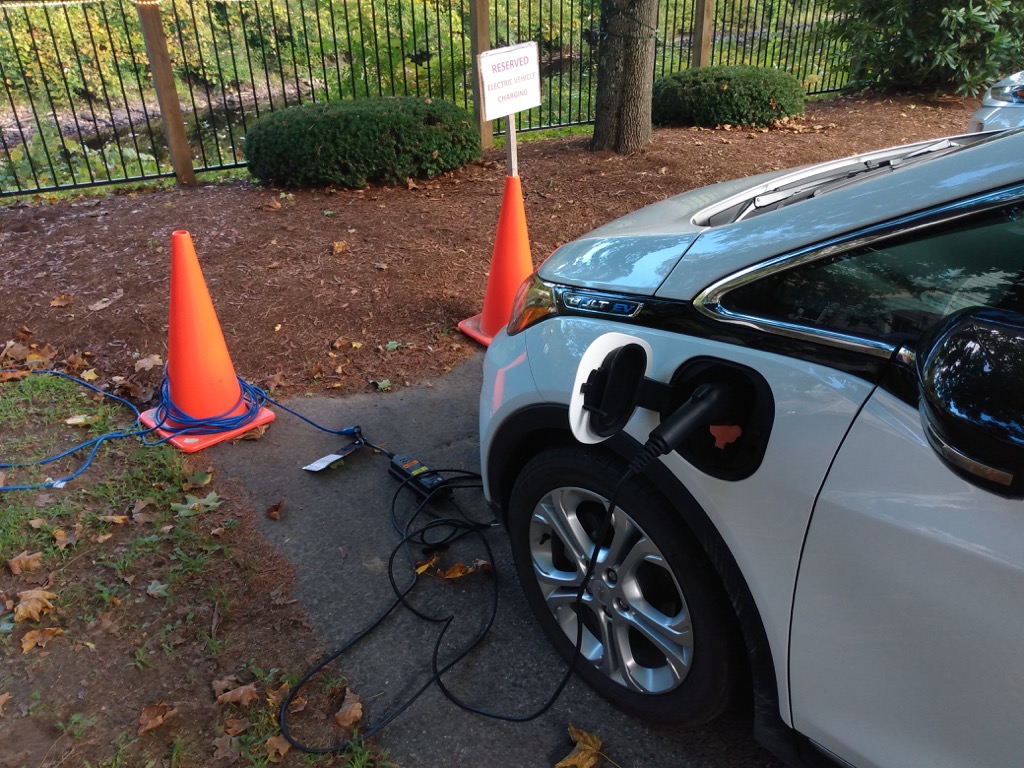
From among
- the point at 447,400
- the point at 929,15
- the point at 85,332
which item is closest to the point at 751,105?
the point at 929,15

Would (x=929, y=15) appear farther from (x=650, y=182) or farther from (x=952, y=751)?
(x=952, y=751)

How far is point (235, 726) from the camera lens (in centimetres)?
246

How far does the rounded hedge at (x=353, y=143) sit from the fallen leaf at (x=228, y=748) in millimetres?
5570

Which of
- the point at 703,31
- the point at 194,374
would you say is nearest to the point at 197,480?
the point at 194,374

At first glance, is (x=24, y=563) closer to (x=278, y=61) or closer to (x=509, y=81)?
(x=509, y=81)

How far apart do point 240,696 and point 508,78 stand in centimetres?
356

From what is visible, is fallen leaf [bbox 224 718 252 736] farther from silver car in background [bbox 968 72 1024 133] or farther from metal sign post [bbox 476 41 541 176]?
silver car in background [bbox 968 72 1024 133]

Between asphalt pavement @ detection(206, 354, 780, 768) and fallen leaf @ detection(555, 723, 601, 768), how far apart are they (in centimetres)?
3

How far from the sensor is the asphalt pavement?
2.39m

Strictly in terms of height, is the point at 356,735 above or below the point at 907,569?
below

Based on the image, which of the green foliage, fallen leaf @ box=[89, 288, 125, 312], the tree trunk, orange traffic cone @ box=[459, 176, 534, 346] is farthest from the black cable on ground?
the green foliage

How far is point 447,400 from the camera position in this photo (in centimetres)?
436

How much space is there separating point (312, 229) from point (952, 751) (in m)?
5.73

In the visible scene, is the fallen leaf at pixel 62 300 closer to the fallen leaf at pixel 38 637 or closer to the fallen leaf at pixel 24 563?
the fallen leaf at pixel 24 563
